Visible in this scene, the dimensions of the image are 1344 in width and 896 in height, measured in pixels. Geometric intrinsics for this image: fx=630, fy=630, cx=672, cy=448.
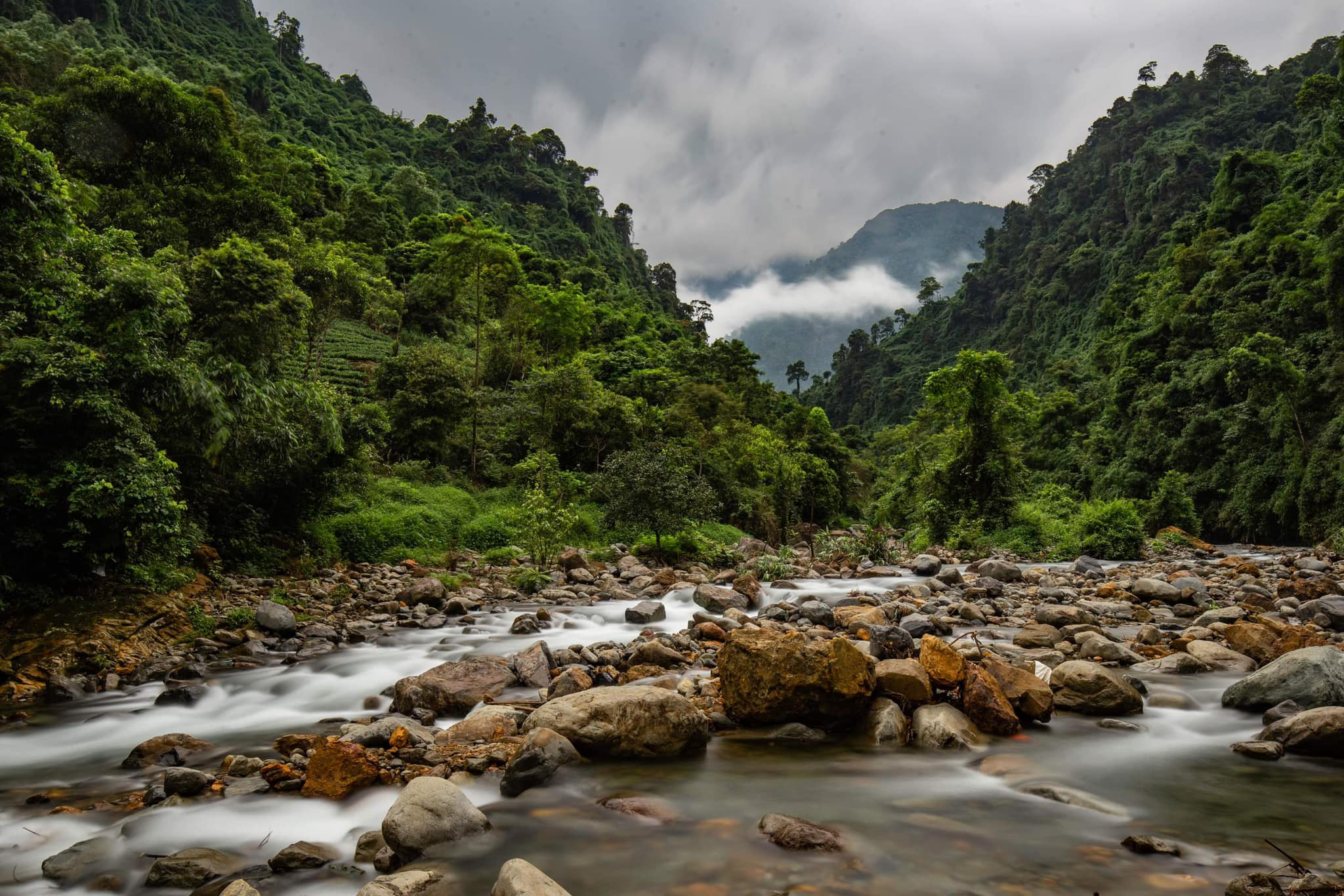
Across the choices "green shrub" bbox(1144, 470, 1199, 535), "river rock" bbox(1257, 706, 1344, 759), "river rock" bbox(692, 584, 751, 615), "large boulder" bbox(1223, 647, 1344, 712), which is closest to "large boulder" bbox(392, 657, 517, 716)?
"river rock" bbox(692, 584, 751, 615)

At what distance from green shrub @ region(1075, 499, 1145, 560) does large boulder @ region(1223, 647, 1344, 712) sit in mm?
17507

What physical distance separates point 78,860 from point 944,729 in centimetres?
636

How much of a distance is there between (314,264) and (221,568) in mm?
13029

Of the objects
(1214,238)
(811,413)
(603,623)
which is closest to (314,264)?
(603,623)

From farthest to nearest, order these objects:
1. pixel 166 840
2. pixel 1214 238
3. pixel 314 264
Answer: pixel 1214 238 → pixel 314 264 → pixel 166 840

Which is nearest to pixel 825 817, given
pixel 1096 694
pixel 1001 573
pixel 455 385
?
pixel 1096 694

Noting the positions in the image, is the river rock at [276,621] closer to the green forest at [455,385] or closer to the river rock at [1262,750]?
the green forest at [455,385]

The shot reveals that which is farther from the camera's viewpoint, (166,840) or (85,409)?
(85,409)

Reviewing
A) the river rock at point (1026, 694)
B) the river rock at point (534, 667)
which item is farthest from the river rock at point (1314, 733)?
the river rock at point (534, 667)

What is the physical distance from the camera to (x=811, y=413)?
48.8 m

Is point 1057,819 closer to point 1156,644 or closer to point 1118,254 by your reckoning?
point 1156,644

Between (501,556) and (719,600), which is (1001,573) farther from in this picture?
(501,556)

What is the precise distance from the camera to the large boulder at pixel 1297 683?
228 inches

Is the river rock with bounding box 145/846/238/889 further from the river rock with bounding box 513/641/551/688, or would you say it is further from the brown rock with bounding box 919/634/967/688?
the brown rock with bounding box 919/634/967/688
